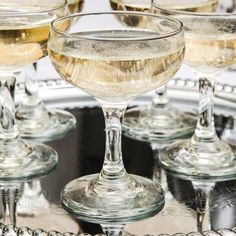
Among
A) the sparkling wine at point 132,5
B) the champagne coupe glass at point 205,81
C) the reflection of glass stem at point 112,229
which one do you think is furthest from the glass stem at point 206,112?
the reflection of glass stem at point 112,229

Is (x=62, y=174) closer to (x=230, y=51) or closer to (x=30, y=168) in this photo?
(x=30, y=168)

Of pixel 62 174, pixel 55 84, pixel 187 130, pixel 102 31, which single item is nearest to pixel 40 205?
pixel 62 174

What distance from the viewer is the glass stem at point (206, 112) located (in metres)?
1.01

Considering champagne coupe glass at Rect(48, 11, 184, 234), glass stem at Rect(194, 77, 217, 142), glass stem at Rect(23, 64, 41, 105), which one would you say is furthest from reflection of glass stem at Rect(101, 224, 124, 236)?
glass stem at Rect(23, 64, 41, 105)

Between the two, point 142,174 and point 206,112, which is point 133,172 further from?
point 206,112

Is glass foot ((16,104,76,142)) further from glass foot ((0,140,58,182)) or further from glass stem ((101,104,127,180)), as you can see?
glass stem ((101,104,127,180))

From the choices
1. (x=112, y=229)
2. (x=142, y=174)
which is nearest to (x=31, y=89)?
(x=142, y=174)

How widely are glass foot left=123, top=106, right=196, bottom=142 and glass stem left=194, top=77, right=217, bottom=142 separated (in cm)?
8

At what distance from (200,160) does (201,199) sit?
100 mm

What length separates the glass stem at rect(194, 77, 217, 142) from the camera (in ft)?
3.33

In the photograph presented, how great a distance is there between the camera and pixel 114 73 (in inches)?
31.3

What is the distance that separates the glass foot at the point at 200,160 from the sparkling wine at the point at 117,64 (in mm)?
177

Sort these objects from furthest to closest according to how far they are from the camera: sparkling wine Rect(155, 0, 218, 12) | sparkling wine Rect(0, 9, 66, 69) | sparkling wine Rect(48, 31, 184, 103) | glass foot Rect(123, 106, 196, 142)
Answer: glass foot Rect(123, 106, 196, 142), sparkling wine Rect(155, 0, 218, 12), sparkling wine Rect(0, 9, 66, 69), sparkling wine Rect(48, 31, 184, 103)

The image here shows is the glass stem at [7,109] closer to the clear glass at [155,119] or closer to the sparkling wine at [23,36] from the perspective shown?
the sparkling wine at [23,36]
